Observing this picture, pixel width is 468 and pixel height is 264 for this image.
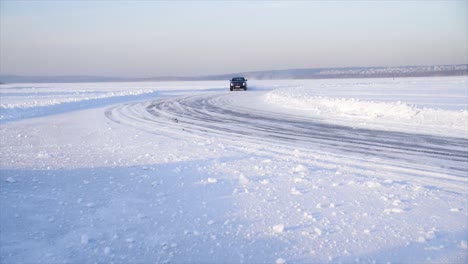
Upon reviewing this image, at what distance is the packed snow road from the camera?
7.40 metres

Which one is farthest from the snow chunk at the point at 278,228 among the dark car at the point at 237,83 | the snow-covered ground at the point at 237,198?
the dark car at the point at 237,83

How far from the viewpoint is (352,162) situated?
7.45 meters

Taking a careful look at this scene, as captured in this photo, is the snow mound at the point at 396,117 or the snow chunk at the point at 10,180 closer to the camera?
the snow chunk at the point at 10,180

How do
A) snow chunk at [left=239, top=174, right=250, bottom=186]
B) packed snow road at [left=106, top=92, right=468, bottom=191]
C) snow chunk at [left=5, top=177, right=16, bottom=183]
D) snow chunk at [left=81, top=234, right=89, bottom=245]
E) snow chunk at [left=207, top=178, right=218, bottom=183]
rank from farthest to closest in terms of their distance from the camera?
packed snow road at [left=106, top=92, right=468, bottom=191] → snow chunk at [left=5, top=177, right=16, bottom=183] → snow chunk at [left=207, top=178, right=218, bottom=183] → snow chunk at [left=239, top=174, right=250, bottom=186] → snow chunk at [left=81, top=234, right=89, bottom=245]

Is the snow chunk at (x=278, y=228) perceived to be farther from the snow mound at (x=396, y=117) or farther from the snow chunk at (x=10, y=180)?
the snow mound at (x=396, y=117)

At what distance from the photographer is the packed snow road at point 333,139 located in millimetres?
7398

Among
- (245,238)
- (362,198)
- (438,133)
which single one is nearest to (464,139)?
(438,133)

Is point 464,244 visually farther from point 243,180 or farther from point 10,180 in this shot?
point 10,180

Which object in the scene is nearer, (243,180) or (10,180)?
(243,180)

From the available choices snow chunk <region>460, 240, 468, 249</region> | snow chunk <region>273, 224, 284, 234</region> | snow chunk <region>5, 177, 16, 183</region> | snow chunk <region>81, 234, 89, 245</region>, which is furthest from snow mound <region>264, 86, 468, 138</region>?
snow chunk <region>5, 177, 16, 183</region>

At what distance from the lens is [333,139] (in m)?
10.1

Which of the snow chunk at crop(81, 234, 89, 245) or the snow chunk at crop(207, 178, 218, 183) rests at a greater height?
the snow chunk at crop(81, 234, 89, 245)

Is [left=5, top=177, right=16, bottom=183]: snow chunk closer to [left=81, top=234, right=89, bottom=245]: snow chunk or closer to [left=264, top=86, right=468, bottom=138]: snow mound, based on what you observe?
[left=81, top=234, right=89, bottom=245]: snow chunk

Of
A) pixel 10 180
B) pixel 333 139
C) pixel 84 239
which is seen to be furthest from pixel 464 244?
pixel 10 180
